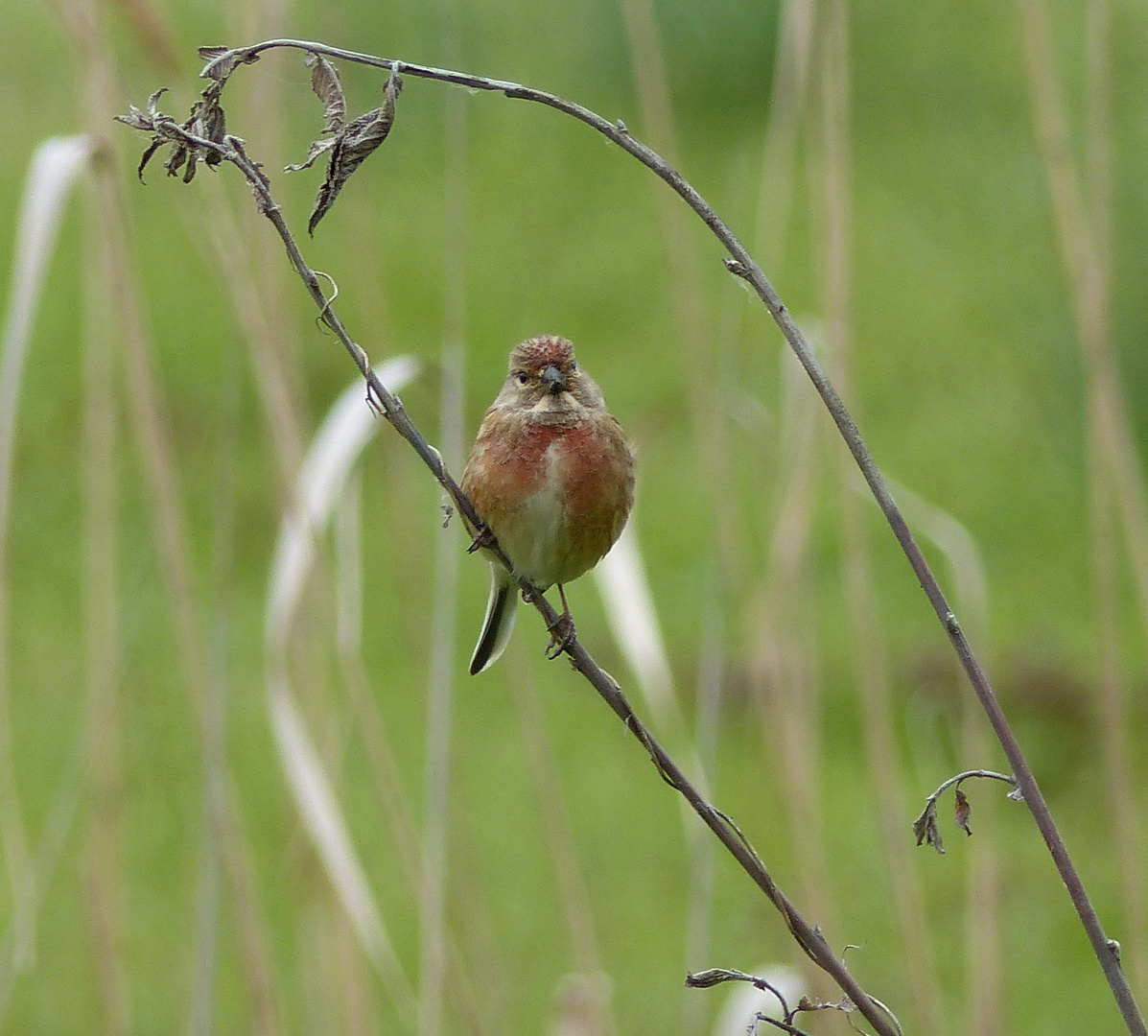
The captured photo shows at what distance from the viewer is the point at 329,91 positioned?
3.50 feet

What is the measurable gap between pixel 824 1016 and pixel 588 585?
344 centimetres

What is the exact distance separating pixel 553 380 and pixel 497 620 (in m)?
0.37

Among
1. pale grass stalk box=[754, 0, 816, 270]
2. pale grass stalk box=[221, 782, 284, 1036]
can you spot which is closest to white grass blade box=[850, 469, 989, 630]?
pale grass stalk box=[754, 0, 816, 270]

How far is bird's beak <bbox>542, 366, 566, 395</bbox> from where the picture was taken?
2160mm

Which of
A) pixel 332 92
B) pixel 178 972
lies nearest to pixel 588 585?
pixel 178 972

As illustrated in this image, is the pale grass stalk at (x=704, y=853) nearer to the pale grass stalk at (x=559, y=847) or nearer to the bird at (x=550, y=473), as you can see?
the pale grass stalk at (x=559, y=847)

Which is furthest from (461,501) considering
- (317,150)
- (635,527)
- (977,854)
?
(635,527)

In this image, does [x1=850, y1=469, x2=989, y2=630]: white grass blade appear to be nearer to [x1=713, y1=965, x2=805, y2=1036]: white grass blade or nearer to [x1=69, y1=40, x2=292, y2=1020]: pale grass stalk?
[x1=713, y1=965, x2=805, y2=1036]: white grass blade

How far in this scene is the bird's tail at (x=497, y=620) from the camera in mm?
2230

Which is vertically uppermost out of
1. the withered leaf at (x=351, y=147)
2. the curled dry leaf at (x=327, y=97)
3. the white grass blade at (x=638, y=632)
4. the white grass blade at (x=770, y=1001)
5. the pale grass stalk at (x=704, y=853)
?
the curled dry leaf at (x=327, y=97)

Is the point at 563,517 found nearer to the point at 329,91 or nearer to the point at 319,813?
the point at 319,813

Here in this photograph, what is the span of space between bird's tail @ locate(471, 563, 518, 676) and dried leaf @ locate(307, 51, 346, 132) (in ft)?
Answer: 3.85

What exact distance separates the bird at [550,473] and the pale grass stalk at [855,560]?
40cm

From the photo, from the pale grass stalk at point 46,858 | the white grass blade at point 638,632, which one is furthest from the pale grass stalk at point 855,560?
the pale grass stalk at point 46,858
